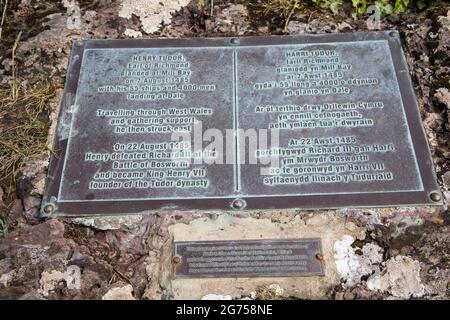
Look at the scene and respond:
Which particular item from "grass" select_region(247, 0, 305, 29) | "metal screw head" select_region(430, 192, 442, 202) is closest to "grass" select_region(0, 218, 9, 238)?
"grass" select_region(247, 0, 305, 29)

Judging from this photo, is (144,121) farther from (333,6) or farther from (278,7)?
(333,6)

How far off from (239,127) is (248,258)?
0.69 metres

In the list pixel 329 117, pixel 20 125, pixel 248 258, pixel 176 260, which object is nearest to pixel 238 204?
pixel 248 258

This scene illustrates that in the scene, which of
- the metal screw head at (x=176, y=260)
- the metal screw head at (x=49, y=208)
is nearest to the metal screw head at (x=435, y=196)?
the metal screw head at (x=176, y=260)

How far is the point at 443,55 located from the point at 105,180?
2.00 metres

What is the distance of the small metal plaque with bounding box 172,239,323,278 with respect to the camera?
2.25 meters

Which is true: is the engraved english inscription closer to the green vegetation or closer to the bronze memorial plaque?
the bronze memorial plaque

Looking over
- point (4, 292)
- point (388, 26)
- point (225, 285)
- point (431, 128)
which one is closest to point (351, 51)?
point (388, 26)

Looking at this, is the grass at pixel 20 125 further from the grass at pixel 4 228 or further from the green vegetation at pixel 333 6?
the green vegetation at pixel 333 6

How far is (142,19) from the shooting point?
3094mm

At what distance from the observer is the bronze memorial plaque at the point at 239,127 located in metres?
2.41

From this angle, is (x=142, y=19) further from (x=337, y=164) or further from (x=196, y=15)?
(x=337, y=164)

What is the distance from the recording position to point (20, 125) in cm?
269

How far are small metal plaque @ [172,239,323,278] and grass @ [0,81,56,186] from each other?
94 centimetres
